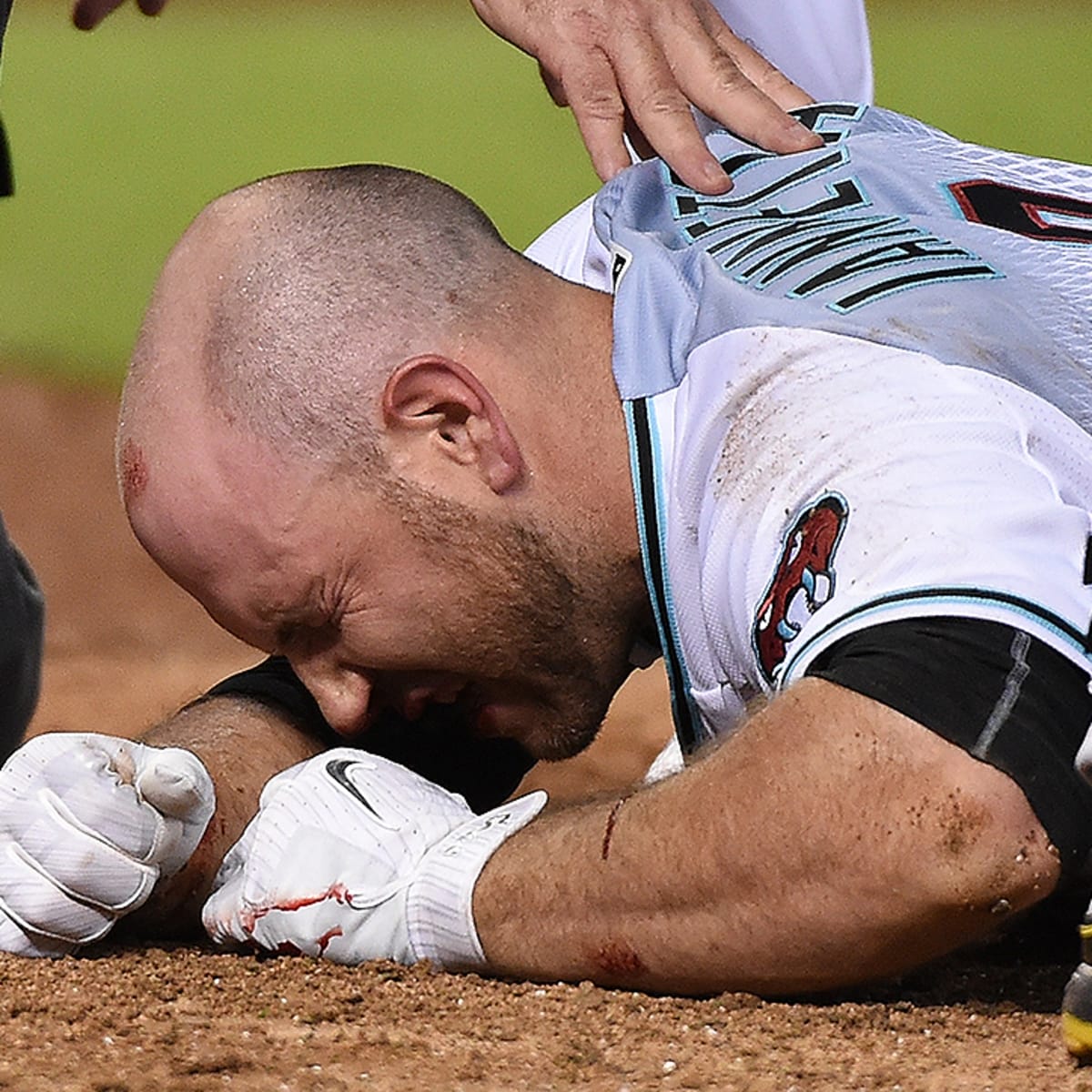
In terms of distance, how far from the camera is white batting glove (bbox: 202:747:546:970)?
1273 millimetres

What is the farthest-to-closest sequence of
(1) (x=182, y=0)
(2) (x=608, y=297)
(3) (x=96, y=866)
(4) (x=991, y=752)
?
1. (1) (x=182, y=0)
2. (2) (x=608, y=297)
3. (3) (x=96, y=866)
4. (4) (x=991, y=752)

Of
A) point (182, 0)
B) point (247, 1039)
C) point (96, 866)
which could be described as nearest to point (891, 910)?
point (247, 1039)

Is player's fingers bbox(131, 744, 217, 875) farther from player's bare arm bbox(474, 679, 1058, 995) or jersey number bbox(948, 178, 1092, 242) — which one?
jersey number bbox(948, 178, 1092, 242)

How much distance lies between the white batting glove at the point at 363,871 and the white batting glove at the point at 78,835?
0.23ft

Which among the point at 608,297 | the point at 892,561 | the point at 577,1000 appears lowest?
the point at 577,1000

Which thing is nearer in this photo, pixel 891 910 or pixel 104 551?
pixel 891 910

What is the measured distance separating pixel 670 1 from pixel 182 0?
18.1 ft

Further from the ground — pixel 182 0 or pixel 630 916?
pixel 182 0

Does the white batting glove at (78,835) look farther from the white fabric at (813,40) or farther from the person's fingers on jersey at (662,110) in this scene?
the white fabric at (813,40)

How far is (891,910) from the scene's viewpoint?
42.9 inches

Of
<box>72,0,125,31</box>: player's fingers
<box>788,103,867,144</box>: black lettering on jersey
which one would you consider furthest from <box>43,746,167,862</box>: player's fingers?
<box>72,0,125,31</box>: player's fingers

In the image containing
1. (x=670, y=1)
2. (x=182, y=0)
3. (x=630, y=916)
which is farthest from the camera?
(x=182, y=0)

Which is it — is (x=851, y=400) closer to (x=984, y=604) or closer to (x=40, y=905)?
(x=984, y=604)

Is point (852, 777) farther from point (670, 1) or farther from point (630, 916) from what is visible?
point (670, 1)
